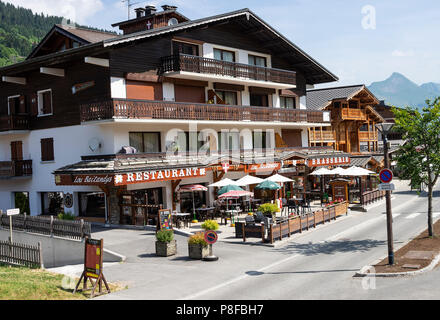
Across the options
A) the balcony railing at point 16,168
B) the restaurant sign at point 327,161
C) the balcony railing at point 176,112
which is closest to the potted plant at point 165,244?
the balcony railing at point 176,112

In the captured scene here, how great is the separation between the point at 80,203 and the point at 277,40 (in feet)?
66.2

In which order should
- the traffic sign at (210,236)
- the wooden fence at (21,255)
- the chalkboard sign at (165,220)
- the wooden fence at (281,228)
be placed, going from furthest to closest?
the chalkboard sign at (165,220) → the wooden fence at (281,228) → the wooden fence at (21,255) → the traffic sign at (210,236)

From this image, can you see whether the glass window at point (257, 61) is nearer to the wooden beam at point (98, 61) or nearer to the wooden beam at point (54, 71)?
the wooden beam at point (98, 61)

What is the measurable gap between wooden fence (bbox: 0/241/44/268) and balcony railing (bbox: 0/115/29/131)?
453 inches

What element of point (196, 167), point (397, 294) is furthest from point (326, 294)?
point (196, 167)

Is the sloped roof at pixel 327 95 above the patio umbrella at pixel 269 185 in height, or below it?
above

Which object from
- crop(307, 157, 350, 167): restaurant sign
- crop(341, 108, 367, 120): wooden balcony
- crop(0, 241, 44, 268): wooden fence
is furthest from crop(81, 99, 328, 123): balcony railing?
crop(341, 108, 367, 120): wooden balcony

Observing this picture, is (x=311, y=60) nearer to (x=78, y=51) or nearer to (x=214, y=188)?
(x=214, y=188)

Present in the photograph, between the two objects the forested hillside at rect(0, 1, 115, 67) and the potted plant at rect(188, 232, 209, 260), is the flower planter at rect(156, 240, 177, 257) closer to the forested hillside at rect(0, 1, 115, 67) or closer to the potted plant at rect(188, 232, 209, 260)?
the potted plant at rect(188, 232, 209, 260)

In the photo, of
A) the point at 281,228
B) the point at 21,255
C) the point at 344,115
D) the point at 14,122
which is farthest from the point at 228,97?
the point at 344,115

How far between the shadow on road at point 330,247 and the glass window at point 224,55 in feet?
58.6

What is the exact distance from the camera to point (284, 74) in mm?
37719

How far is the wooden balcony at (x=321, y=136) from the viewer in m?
46.4

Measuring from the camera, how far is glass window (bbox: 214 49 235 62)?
34.0 metres
